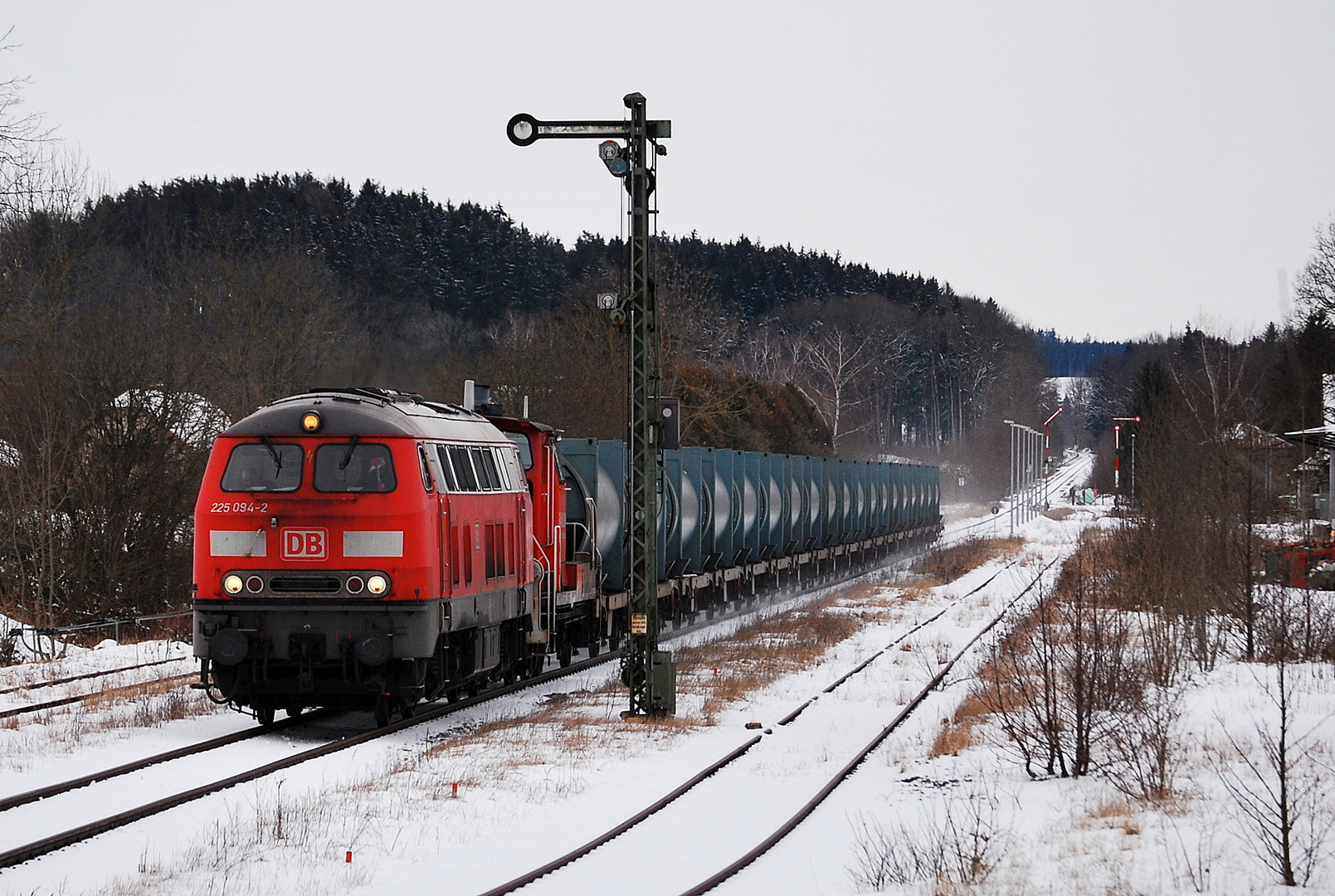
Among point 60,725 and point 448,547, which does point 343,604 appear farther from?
point 60,725

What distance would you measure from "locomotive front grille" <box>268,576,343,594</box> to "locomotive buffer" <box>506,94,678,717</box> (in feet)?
12.7

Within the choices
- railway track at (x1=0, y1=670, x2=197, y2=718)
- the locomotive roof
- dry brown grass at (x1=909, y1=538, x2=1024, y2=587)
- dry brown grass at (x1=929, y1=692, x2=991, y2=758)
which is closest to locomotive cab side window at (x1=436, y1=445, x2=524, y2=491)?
the locomotive roof

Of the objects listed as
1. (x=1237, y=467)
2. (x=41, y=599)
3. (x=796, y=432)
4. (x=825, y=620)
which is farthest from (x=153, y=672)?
(x=796, y=432)

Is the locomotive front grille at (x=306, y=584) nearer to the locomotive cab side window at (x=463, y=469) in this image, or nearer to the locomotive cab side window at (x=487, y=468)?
the locomotive cab side window at (x=463, y=469)

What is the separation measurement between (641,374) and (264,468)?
4482mm

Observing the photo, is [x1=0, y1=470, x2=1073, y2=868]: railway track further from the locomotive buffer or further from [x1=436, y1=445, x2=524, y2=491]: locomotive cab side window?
[x1=436, y1=445, x2=524, y2=491]: locomotive cab side window

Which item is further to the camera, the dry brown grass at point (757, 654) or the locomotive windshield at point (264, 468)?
the dry brown grass at point (757, 654)

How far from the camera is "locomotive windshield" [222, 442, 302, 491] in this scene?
1348 centimetres

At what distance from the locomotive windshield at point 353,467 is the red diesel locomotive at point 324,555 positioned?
0.01 meters

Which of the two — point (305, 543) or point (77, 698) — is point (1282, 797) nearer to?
point (305, 543)

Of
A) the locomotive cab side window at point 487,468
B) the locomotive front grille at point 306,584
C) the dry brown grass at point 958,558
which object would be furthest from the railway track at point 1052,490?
the locomotive front grille at point 306,584

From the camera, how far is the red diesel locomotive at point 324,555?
43.6 feet

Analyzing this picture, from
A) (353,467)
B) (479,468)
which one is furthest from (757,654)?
(353,467)

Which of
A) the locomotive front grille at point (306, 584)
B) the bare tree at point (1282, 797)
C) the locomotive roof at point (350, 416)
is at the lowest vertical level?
the bare tree at point (1282, 797)
